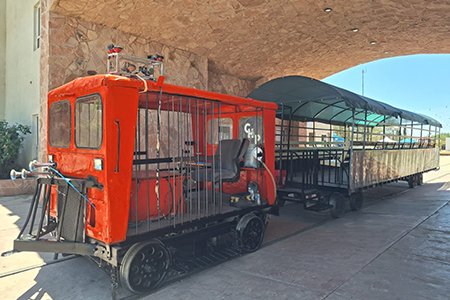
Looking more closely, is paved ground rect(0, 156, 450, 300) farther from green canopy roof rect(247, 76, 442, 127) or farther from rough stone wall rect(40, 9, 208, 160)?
rough stone wall rect(40, 9, 208, 160)

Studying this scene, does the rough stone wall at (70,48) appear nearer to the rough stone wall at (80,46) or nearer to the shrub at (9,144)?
the rough stone wall at (80,46)

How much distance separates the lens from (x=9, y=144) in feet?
31.0

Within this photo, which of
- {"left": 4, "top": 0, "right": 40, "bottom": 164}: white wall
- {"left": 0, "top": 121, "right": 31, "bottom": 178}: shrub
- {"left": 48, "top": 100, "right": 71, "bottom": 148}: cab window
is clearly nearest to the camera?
{"left": 48, "top": 100, "right": 71, "bottom": 148}: cab window

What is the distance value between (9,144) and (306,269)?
372 inches

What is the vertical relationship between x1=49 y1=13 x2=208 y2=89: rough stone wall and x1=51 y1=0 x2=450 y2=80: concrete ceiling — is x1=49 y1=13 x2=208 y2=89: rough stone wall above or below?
below

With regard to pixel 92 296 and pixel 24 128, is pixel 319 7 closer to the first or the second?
pixel 92 296

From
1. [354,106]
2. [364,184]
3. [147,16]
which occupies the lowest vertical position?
[364,184]

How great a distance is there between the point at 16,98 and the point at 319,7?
34.5ft

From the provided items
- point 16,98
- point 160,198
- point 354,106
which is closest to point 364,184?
point 354,106

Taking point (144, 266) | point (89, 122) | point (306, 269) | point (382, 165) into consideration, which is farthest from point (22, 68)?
point (382, 165)

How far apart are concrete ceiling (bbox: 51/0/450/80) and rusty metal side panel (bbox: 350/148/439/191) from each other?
3912 millimetres

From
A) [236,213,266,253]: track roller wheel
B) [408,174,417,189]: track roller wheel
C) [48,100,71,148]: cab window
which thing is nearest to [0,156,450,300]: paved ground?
[236,213,266,253]: track roller wheel

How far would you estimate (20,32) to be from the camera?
10.7m

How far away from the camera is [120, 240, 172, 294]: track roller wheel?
341cm
